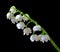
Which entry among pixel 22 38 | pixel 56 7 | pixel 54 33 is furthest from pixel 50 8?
pixel 22 38

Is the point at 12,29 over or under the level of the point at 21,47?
over

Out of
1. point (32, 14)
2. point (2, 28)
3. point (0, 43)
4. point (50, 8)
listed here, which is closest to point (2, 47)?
point (0, 43)

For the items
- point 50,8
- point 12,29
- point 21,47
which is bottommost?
point 21,47

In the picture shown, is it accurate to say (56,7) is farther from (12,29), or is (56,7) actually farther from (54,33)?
(12,29)

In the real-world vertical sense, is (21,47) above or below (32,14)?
below

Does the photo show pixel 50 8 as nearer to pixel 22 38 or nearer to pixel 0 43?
pixel 22 38
